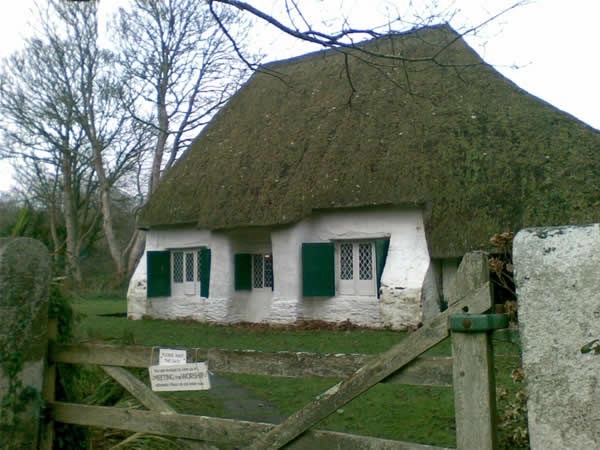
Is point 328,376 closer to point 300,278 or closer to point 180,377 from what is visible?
point 180,377

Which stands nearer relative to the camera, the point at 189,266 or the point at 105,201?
the point at 189,266

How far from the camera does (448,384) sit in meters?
2.81

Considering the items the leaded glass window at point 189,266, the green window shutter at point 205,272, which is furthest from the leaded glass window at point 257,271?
the leaded glass window at point 189,266

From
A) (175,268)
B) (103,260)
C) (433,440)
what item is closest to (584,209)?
(433,440)

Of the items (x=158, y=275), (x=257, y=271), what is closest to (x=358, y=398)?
(x=257, y=271)

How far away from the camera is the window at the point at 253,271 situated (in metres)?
15.7

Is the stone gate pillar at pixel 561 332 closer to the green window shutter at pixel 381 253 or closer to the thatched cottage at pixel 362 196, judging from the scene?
the thatched cottage at pixel 362 196

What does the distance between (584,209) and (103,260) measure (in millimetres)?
28854


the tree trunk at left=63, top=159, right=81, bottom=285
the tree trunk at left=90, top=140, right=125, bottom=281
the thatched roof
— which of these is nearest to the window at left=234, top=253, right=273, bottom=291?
the thatched roof

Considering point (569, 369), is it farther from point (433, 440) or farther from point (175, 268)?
point (175, 268)

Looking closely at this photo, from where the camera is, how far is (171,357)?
3768mm

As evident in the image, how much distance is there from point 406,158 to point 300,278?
337cm

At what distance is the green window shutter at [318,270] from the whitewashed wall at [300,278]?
0.23 metres

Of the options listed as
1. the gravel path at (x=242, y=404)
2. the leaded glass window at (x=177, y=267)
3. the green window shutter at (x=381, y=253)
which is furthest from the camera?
the leaded glass window at (x=177, y=267)
